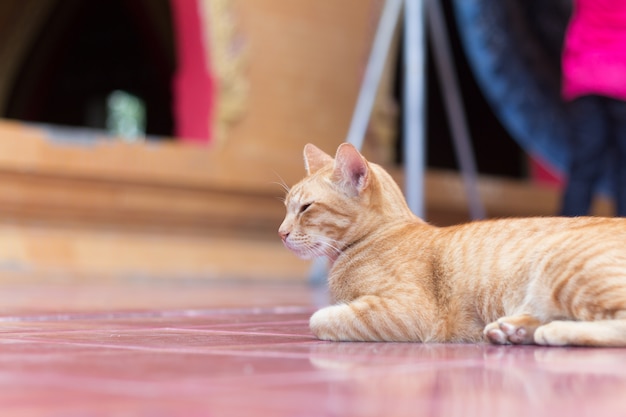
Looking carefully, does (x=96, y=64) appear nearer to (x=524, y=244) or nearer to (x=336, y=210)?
(x=336, y=210)

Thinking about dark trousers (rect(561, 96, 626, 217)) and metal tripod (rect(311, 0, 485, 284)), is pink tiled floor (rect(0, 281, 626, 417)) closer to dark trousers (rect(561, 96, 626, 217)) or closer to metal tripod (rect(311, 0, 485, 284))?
dark trousers (rect(561, 96, 626, 217))

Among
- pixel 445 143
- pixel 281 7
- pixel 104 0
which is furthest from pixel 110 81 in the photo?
pixel 281 7

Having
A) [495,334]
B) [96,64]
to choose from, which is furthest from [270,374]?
[96,64]

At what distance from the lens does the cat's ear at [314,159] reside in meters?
2.32

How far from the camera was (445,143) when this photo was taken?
28.6 feet

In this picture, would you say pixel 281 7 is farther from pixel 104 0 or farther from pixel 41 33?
pixel 104 0

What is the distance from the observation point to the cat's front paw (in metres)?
1.76

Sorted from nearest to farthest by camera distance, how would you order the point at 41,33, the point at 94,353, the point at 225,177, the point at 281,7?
1. the point at 94,353
2. the point at 225,177
3. the point at 281,7
4. the point at 41,33

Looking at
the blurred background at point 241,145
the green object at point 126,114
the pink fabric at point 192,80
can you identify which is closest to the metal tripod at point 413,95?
the blurred background at point 241,145

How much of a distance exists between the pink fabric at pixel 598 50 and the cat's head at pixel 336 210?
6.18ft

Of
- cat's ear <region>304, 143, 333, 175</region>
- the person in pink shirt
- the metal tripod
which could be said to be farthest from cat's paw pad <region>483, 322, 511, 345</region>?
the metal tripod

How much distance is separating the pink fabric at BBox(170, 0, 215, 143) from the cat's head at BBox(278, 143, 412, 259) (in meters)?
3.26

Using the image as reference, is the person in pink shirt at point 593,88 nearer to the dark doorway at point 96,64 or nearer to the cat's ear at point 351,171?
the cat's ear at point 351,171

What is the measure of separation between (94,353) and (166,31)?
7.24 m
